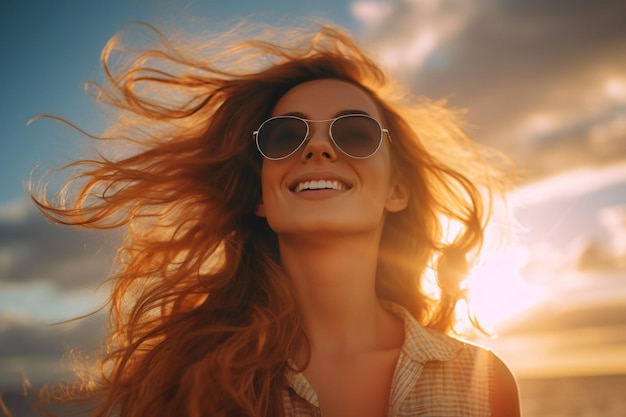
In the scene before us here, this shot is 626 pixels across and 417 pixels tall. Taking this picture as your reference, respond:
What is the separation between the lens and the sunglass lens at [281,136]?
11.8ft

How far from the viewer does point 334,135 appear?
3557mm

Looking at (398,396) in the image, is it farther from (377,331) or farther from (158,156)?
(158,156)

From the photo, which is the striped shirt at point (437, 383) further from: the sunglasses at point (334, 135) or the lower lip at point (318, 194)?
the sunglasses at point (334, 135)

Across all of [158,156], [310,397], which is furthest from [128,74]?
[310,397]

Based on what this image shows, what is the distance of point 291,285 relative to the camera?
3.71 metres

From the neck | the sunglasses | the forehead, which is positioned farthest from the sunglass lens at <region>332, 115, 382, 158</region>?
the neck

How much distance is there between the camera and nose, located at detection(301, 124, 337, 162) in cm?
353

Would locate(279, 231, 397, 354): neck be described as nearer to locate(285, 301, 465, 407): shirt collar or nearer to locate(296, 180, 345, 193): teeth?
locate(285, 301, 465, 407): shirt collar

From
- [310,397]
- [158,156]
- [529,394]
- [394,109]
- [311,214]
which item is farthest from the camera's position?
[529,394]

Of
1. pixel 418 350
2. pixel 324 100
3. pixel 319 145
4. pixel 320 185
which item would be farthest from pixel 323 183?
pixel 418 350

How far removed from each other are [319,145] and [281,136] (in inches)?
11.1

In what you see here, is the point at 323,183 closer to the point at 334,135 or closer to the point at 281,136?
the point at 334,135

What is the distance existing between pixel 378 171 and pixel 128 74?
2.03m

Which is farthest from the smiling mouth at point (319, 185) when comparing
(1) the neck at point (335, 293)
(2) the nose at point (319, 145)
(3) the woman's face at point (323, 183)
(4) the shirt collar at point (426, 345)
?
(4) the shirt collar at point (426, 345)
